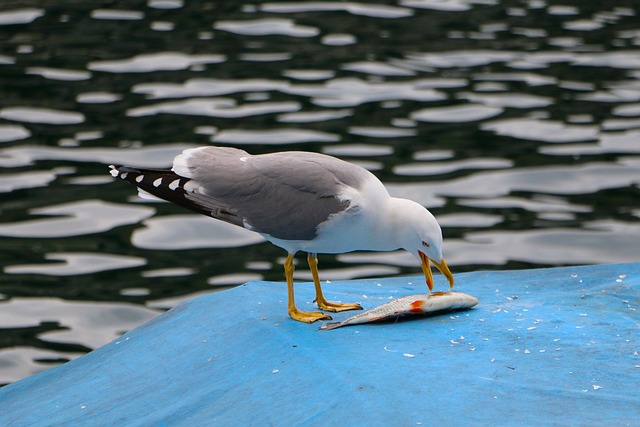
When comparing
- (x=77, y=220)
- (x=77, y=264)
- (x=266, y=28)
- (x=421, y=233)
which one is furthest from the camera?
(x=266, y=28)

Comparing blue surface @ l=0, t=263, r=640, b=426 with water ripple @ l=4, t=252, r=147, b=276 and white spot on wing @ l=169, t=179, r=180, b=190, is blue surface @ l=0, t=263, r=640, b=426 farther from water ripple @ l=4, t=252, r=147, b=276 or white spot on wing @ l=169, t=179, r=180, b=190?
water ripple @ l=4, t=252, r=147, b=276

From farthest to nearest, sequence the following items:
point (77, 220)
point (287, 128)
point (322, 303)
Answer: point (287, 128)
point (77, 220)
point (322, 303)

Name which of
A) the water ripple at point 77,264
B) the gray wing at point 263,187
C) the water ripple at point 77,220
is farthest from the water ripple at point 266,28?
the gray wing at point 263,187

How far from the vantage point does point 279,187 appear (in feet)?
12.4

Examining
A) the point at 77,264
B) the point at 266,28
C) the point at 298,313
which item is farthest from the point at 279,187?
the point at 266,28

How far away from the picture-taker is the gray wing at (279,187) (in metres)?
3.68

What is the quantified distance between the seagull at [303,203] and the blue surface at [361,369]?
268mm

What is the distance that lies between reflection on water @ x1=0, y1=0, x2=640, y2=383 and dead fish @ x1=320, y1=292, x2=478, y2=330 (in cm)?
89

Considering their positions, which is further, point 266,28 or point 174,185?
point 266,28

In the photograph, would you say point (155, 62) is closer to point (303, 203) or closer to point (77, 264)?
point (77, 264)

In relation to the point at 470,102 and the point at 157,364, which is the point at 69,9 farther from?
the point at 157,364

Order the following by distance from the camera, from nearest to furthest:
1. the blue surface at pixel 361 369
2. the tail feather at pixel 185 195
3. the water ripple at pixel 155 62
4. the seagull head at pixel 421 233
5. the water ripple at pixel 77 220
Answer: the blue surface at pixel 361 369 → the seagull head at pixel 421 233 → the tail feather at pixel 185 195 → the water ripple at pixel 77 220 → the water ripple at pixel 155 62

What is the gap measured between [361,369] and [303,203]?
703 mm

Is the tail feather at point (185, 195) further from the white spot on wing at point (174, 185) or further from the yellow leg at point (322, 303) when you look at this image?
the yellow leg at point (322, 303)
